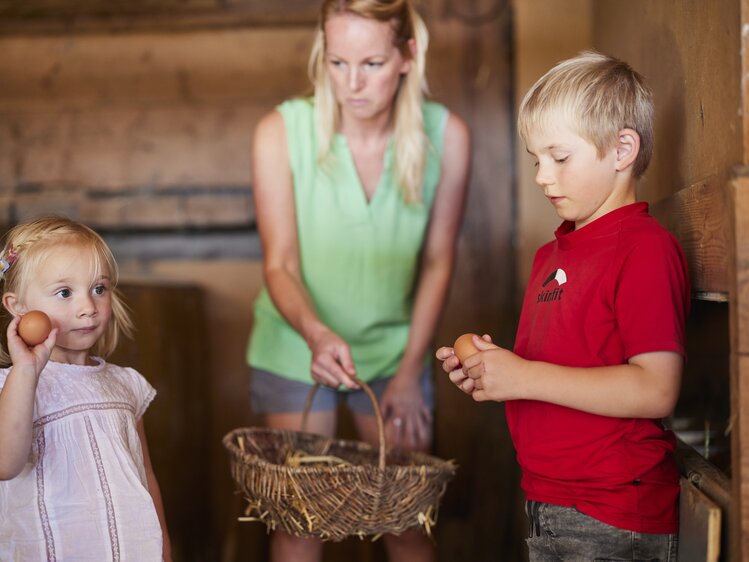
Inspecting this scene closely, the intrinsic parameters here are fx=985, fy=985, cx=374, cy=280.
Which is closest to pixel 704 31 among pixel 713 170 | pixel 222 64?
pixel 713 170

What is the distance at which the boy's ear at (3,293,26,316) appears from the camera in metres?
1.73

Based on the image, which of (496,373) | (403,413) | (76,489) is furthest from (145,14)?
(496,373)

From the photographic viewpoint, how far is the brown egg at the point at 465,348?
1.64m

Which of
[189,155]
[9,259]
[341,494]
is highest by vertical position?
[189,155]

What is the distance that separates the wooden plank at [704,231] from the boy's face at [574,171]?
0.13 metres

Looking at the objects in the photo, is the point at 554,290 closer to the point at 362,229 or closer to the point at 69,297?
the point at 69,297

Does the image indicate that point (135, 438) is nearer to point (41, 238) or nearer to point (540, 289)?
point (41, 238)

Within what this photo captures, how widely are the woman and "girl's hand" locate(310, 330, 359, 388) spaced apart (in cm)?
22

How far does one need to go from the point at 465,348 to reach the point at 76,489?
27.5 inches

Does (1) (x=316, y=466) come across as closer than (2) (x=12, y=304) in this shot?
No

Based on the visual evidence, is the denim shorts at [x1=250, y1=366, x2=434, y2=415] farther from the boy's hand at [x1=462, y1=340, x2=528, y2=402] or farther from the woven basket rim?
the boy's hand at [x1=462, y1=340, x2=528, y2=402]

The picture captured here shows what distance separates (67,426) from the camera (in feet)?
5.55

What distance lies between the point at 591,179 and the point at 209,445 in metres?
2.43

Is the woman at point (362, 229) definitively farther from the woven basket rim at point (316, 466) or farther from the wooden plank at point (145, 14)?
the wooden plank at point (145, 14)
